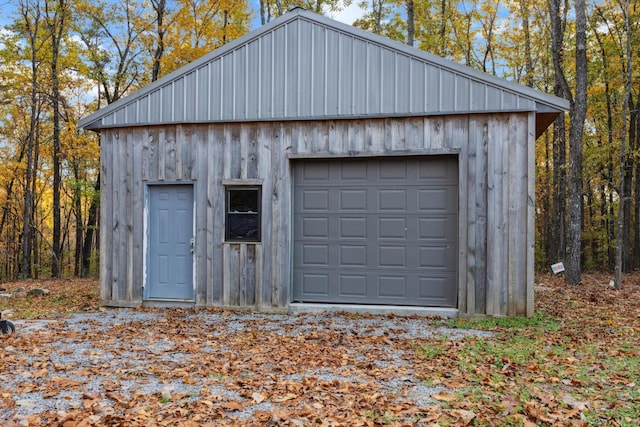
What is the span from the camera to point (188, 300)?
8680mm

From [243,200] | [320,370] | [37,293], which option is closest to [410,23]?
[243,200]

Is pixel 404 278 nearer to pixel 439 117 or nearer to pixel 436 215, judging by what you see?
pixel 436 215

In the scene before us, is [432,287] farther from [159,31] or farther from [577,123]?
[159,31]

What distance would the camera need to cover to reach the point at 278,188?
8.34 meters

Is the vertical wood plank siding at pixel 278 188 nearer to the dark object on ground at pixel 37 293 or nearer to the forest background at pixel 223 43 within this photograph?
the dark object on ground at pixel 37 293

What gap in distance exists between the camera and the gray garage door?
26.4 ft

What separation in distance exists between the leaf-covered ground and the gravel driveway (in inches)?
0.6

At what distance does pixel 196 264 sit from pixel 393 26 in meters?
16.4

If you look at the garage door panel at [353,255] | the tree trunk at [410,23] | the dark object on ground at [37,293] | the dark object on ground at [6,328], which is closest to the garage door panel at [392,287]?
the garage door panel at [353,255]

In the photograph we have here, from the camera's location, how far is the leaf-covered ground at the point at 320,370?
3.73 meters

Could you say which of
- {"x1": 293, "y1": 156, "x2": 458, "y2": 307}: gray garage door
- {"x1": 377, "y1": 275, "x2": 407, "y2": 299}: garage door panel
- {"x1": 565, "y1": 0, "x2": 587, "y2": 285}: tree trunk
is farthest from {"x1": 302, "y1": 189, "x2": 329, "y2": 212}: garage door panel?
{"x1": 565, "y1": 0, "x2": 587, "y2": 285}: tree trunk

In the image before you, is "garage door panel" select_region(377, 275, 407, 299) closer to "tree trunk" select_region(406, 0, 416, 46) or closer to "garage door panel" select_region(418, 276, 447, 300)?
"garage door panel" select_region(418, 276, 447, 300)

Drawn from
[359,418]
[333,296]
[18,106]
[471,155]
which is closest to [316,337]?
[333,296]

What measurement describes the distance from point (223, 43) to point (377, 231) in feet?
43.1
